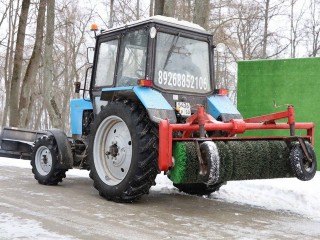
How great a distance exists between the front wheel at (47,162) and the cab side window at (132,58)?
1689 millimetres

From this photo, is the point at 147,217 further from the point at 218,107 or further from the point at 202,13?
the point at 202,13

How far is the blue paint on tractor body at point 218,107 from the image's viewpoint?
6.91 m

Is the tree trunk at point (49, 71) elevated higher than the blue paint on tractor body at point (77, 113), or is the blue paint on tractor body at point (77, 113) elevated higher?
the tree trunk at point (49, 71)

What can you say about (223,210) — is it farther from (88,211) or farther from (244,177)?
(88,211)

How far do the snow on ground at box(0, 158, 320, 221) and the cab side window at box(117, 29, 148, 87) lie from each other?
2.06 meters

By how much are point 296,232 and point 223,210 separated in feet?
4.35

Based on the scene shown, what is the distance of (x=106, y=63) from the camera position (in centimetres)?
741

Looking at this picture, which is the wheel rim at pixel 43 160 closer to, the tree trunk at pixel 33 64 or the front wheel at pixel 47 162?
the front wheel at pixel 47 162

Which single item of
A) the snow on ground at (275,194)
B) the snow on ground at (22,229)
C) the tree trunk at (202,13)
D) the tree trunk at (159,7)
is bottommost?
the snow on ground at (22,229)

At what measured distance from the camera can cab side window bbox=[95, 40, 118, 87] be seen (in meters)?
7.25

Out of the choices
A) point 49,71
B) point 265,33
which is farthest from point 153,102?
point 265,33

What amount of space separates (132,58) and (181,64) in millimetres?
745

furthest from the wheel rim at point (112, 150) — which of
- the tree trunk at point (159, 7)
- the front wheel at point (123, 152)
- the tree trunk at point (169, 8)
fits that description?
Result: the tree trunk at point (159, 7)

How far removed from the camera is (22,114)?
1944 cm
